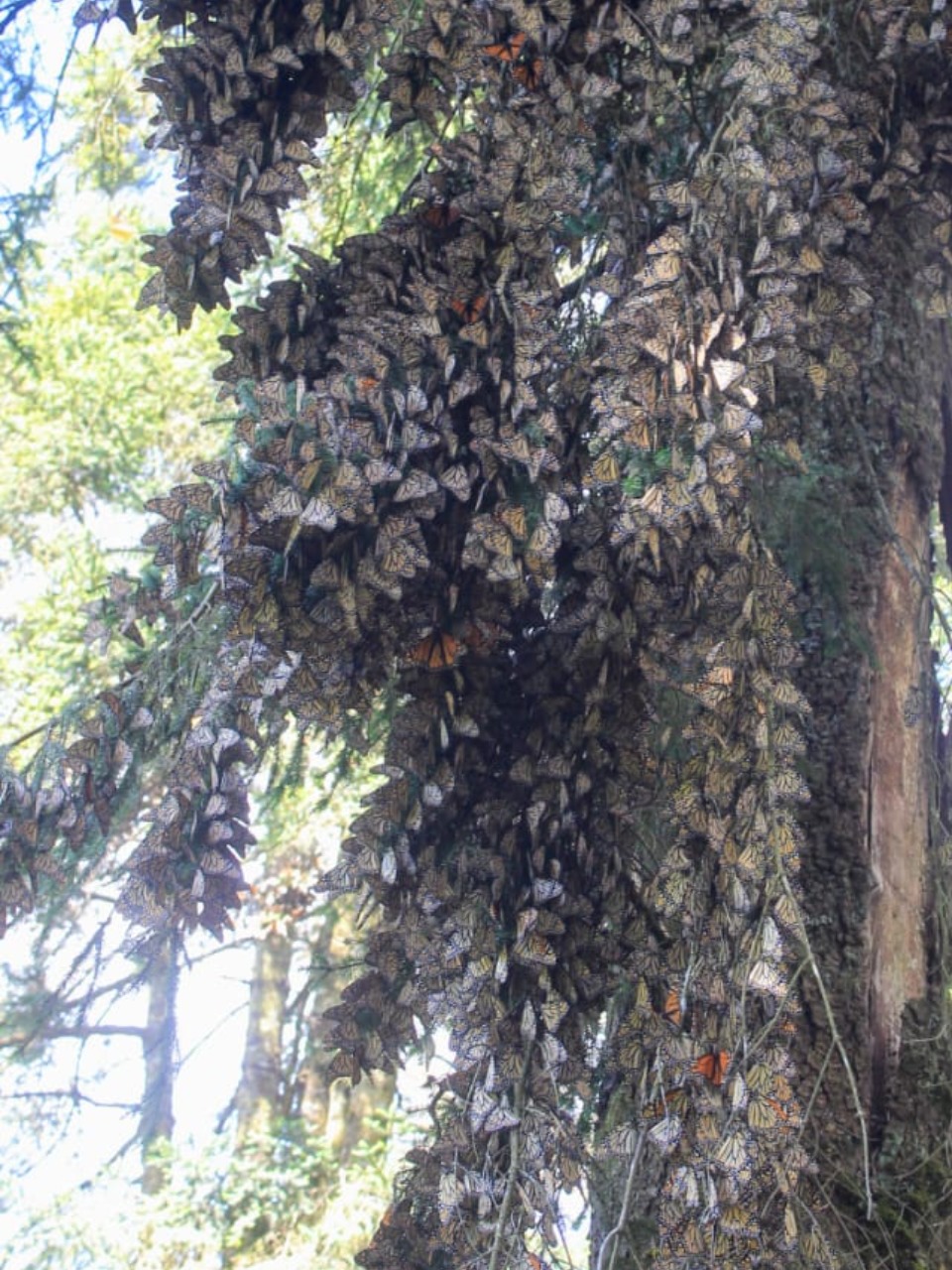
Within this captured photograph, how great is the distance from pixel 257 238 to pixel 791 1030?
123 centimetres

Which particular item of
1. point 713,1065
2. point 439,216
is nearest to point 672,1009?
point 713,1065

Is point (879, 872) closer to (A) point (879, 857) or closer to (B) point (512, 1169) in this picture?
(A) point (879, 857)

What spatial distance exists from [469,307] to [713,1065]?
1013mm

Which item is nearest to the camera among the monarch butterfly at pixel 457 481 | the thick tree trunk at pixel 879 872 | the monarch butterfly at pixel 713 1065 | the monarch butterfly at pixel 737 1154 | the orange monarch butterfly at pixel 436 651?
the monarch butterfly at pixel 737 1154

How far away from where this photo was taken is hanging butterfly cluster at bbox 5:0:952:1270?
69.3 inches

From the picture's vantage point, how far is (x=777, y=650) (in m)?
1.86

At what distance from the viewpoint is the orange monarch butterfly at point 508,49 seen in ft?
7.25

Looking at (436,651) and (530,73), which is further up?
(530,73)

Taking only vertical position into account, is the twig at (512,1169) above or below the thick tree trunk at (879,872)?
below

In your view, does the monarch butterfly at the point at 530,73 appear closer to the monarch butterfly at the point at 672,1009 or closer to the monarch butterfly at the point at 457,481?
the monarch butterfly at the point at 457,481

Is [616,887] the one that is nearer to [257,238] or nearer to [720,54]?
[257,238]

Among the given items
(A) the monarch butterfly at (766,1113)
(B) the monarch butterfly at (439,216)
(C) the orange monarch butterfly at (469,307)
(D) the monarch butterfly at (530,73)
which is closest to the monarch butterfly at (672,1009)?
(A) the monarch butterfly at (766,1113)

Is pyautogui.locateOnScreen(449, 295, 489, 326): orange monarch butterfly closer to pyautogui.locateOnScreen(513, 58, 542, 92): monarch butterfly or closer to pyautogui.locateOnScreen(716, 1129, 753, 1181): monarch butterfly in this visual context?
pyautogui.locateOnScreen(513, 58, 542, 92): monarch butterfly

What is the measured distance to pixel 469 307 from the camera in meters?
2.05
